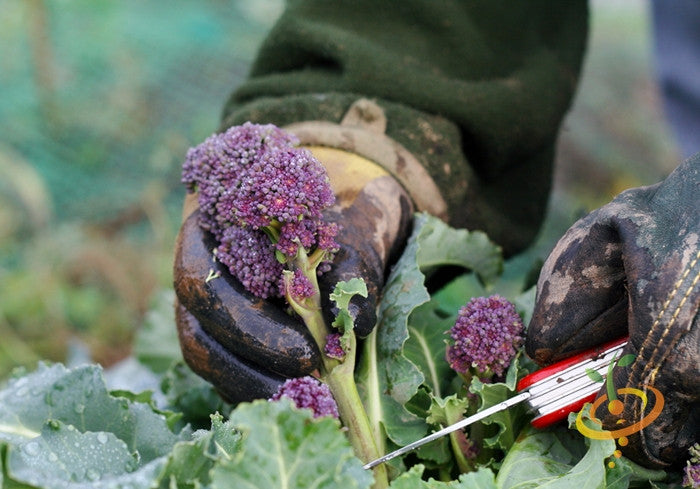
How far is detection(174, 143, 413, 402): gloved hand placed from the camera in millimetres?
1312

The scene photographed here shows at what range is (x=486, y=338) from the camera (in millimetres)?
1330

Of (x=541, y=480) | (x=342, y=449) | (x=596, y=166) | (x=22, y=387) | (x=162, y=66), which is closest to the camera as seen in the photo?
(x=342, y=449)

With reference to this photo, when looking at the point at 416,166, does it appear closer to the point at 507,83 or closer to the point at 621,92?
the point at 507,83

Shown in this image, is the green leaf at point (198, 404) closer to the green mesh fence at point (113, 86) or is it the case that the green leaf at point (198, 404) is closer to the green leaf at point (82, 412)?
the green leaf at point (82, 412)

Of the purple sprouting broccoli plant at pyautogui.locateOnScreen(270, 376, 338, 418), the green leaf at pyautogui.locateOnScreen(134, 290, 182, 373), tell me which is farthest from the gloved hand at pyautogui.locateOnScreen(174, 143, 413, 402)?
the green leaf at pyautogui.locateOnScreen(134, 290, 182, 373)

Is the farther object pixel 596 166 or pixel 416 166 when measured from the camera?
pixel 596 166

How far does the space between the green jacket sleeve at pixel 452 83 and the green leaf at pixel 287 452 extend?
96 cm

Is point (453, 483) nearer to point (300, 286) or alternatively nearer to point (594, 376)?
point (594, 376)

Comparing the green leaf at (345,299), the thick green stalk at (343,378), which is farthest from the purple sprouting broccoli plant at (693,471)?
the green leaf at (345,299)

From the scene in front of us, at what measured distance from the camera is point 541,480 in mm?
1241

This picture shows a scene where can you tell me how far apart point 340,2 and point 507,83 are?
1.83 feet

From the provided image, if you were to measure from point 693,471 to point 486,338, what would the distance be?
1.34 feet

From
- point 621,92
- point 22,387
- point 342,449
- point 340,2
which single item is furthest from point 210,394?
point 621,92

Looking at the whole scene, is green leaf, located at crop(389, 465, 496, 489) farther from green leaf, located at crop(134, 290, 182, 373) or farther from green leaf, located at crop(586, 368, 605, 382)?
green leaf, located at crop(134, 290, 182, 373)
